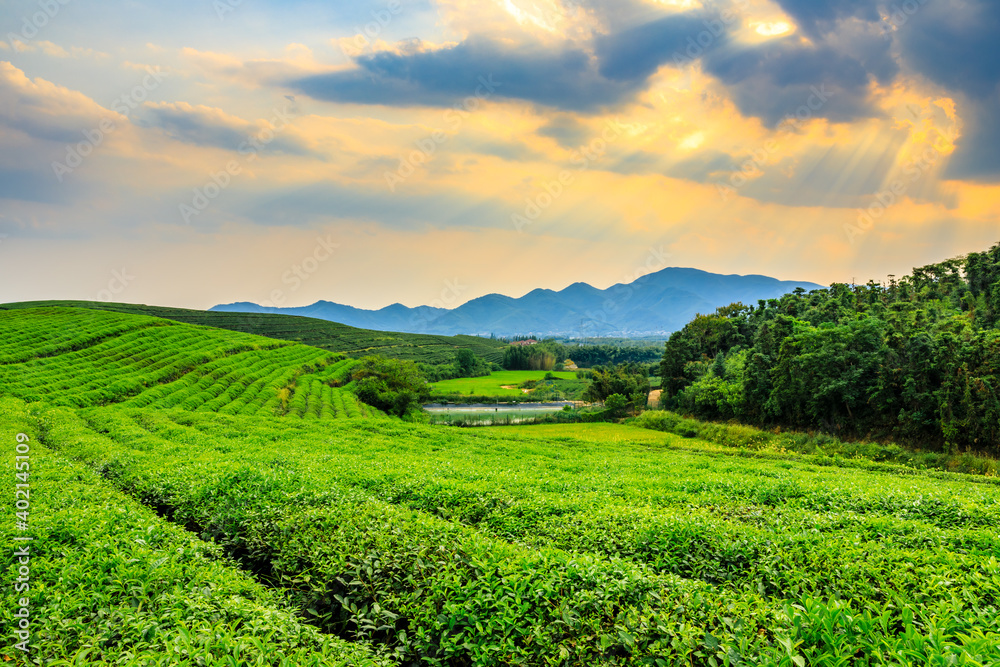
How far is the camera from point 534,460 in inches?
809

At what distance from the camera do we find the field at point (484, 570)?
14.5ft

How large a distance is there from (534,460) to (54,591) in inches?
658

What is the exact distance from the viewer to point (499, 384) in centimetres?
12044

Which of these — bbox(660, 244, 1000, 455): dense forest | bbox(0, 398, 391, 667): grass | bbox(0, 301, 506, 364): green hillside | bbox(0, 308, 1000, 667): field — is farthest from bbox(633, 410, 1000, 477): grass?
bbox(0, 301, 506, 364): green hillside

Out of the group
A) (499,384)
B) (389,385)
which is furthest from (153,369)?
(499,384)

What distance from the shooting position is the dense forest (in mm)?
34344

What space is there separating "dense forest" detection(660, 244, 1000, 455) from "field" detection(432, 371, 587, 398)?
163 ft

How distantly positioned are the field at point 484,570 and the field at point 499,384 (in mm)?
90335

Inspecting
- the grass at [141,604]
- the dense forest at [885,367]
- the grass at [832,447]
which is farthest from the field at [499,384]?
the grass at [141,604]

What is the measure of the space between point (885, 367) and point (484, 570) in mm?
46164

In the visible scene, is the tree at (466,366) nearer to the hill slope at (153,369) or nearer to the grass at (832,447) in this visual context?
the hill slope at (153,369)

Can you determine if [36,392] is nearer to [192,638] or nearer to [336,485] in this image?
[336,485]

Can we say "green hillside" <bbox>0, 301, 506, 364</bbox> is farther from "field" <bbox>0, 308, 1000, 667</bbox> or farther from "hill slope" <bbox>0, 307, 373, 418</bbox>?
"field" <bbox>0, 308, 1000, 667</bbox>

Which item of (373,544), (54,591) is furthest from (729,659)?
(54,591)
